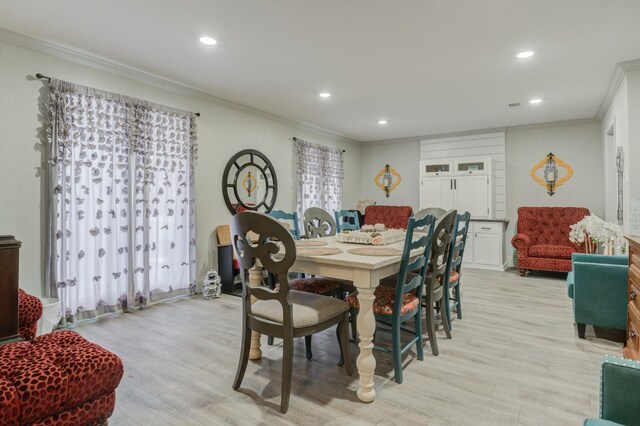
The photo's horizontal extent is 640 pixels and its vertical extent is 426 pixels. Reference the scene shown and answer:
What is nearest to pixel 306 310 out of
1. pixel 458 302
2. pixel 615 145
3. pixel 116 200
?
pixel 458 302

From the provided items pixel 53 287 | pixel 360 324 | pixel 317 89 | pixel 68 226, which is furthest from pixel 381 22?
pixel 53 287

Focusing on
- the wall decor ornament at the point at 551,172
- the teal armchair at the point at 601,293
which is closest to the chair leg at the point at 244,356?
the teal armchair at the point at 601,293

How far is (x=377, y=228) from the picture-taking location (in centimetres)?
348

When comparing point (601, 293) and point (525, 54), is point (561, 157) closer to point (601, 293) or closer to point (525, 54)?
point (525, 54)

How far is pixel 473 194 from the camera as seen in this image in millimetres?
6223

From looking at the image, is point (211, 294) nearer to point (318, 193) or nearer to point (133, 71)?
point (133, 71)

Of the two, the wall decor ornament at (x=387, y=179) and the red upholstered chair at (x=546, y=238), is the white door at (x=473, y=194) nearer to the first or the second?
the red upholstered chair at (x=546, y=238)

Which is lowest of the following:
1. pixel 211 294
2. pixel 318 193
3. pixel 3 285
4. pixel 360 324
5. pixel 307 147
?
pixel 211 294

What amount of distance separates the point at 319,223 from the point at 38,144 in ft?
8.65

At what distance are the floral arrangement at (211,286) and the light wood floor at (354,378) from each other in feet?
2.15

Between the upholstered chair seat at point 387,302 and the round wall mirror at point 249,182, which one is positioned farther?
the round wall mirror at point 249,182

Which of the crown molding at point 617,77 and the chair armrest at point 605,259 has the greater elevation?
the crown molding at point 617,77

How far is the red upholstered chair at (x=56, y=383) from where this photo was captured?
118 cm

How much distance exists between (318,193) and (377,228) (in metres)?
3.13
